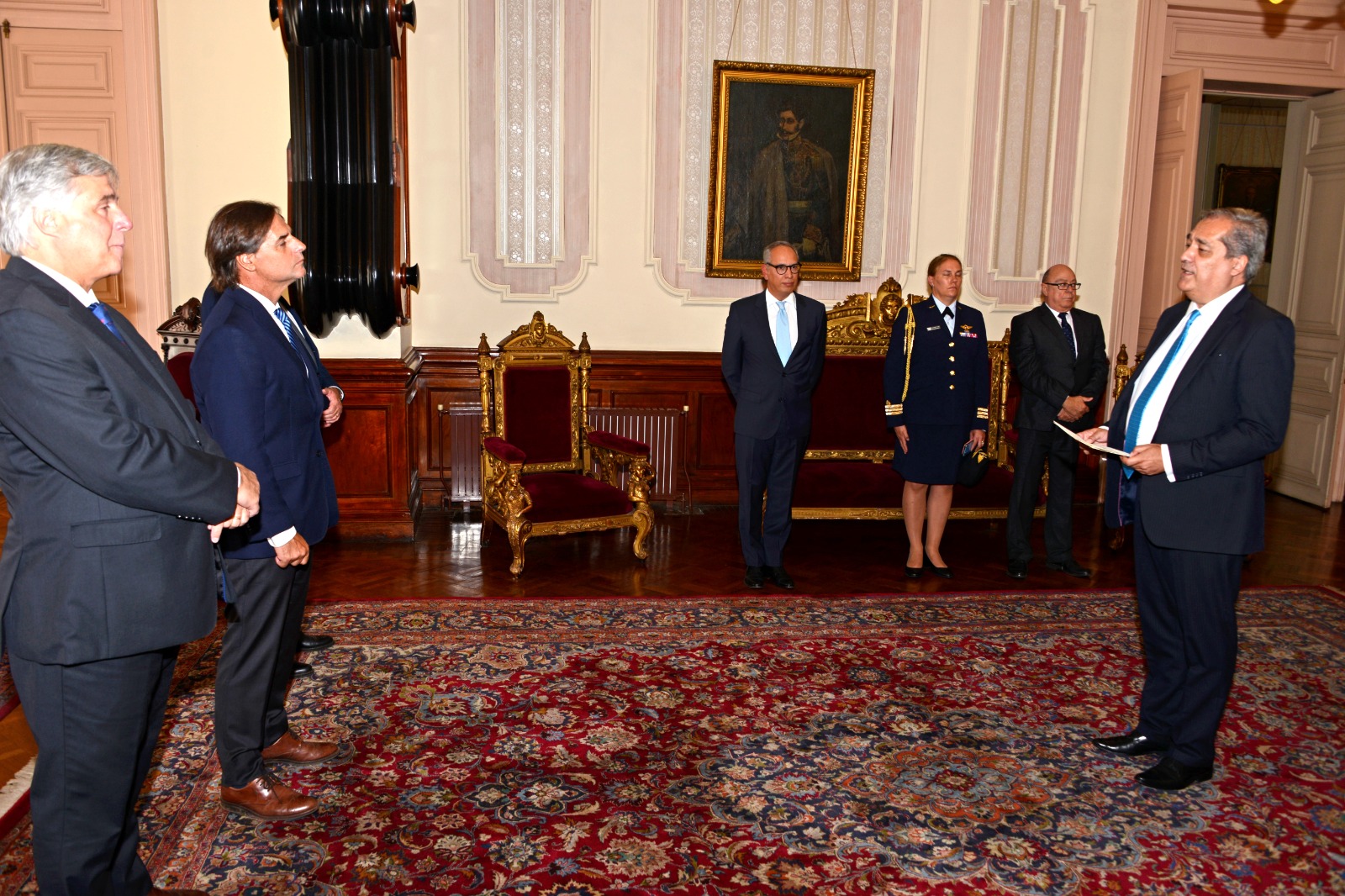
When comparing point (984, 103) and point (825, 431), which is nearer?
point (825, 431)

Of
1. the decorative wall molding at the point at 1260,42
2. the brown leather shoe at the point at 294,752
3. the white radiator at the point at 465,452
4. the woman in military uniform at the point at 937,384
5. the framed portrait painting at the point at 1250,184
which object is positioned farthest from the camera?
the framed portrait painting at the point at 1250,184

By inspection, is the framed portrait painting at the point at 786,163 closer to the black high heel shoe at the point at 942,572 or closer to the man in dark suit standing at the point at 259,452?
the black high heel shoe at the point at 942,572

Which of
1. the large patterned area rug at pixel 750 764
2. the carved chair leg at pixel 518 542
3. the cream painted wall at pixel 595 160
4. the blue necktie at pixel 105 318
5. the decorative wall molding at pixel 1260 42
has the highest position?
the decorative wall molding at pixel 1260 42

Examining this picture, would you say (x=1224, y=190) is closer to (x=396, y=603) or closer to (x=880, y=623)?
(x=880, y=623)

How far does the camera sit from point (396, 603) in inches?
183

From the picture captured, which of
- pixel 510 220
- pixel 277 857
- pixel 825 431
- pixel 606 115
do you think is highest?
pixel 606 115

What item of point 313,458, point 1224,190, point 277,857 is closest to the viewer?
point 277,857

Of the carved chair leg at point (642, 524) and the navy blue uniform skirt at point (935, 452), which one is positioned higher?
the navy blue uniform skirt at point (935, 452)

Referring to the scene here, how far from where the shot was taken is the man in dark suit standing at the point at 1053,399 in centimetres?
520

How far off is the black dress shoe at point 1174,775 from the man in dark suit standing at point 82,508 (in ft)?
9.22

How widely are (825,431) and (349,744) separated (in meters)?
3.77

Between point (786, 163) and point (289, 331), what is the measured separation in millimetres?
4452

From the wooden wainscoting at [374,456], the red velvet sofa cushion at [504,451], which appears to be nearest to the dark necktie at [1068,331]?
the red velvet sofa cushion at [504,451]

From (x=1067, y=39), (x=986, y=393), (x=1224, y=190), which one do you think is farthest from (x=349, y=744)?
(x=1224, y=190)
